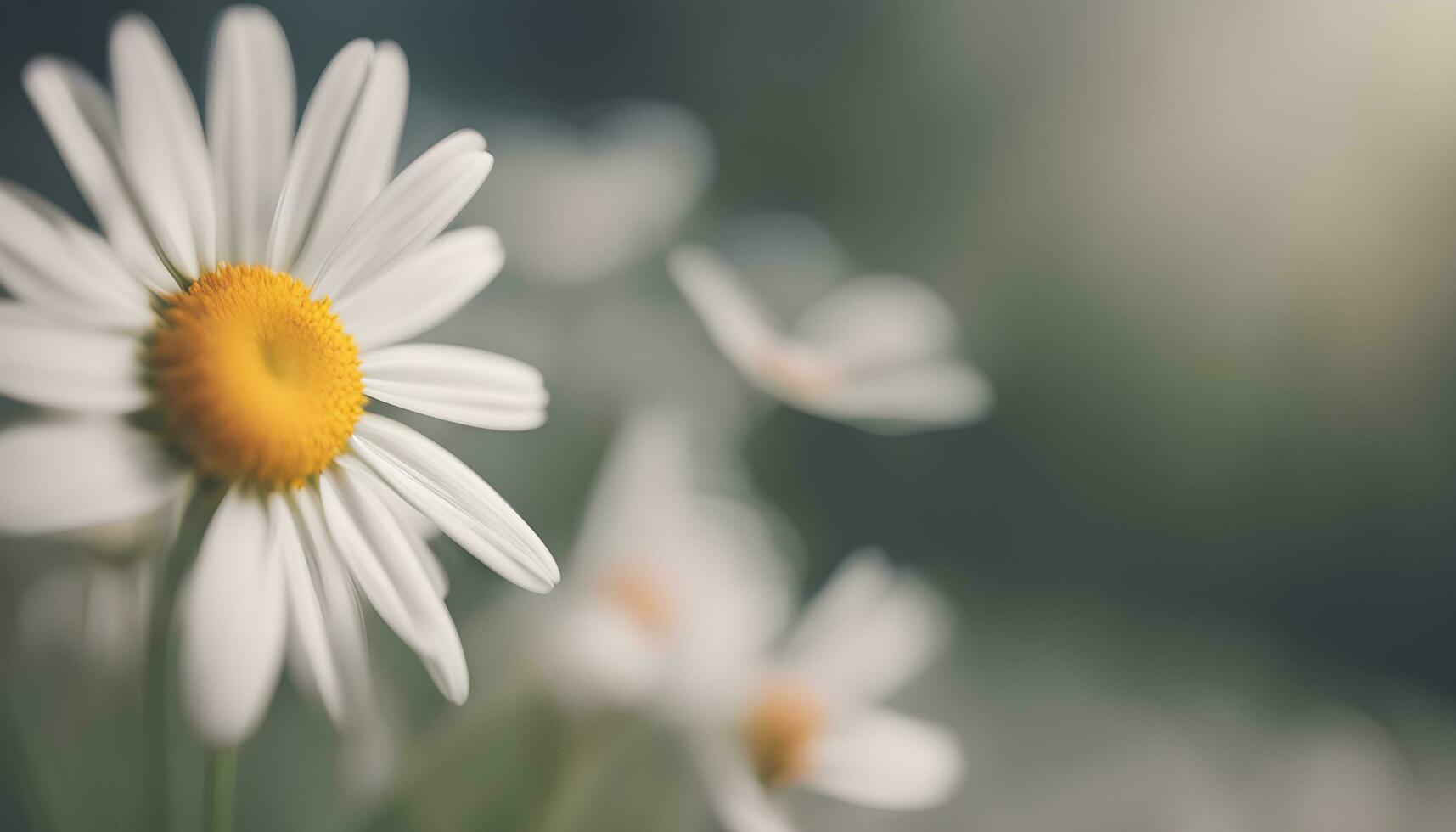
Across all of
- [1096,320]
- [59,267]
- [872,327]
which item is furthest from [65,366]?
[1096,320]

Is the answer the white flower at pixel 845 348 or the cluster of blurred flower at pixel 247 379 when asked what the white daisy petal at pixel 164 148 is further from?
the white flower at pixel 845 348

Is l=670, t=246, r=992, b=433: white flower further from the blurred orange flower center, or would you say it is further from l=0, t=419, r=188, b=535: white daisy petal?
l=0, t=419, r=188, b=535: white daisy petal

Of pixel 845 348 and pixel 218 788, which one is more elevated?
pixel 845 348

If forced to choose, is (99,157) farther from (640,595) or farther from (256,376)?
(640,595)

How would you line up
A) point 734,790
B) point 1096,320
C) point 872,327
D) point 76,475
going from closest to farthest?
point 76,475
point 734,790
point 872,327
point 1096,320

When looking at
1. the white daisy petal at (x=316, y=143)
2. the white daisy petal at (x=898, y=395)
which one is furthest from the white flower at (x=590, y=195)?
the white daisy petal at (x=316, y=143)

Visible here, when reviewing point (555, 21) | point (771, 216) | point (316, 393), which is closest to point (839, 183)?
point (771, 216)
